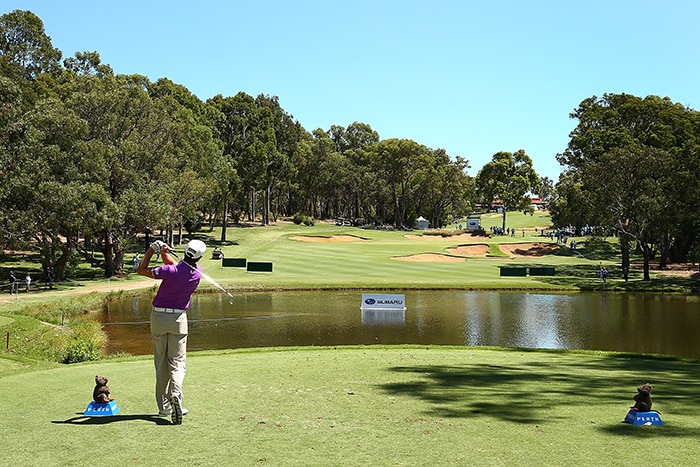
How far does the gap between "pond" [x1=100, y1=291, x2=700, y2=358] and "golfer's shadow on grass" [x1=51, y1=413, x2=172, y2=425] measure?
13.0 meters

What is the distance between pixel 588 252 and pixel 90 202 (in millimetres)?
55078

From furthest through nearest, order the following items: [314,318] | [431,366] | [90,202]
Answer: [90,202]
[314,318]
[431,366]

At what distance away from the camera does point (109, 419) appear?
337 inches

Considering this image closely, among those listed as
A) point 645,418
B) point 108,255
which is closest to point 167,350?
point 645,418

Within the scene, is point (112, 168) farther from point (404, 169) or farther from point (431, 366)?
point (404, 169)

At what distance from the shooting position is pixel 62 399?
32.7ft

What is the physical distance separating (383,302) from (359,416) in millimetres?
23896

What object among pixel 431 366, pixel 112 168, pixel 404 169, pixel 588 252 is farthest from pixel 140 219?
pixel 404 169

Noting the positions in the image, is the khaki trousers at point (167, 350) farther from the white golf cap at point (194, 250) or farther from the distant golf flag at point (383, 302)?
the distant golf flag at point (383, 302)

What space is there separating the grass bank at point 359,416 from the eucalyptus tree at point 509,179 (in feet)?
297

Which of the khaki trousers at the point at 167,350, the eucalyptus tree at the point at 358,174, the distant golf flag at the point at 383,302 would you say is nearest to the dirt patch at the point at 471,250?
the distant golf flag at the point at 383,302

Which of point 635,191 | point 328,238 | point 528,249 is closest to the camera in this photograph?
point 635,191

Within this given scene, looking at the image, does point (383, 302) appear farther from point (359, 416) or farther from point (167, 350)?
point (167, 350)

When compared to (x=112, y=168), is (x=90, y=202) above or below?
below
